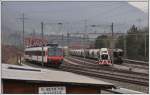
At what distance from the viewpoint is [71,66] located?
4602 mm

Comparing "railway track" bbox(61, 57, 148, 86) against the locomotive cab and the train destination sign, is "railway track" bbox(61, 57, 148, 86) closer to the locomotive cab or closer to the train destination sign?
the locomotive cab

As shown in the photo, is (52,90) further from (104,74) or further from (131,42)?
(104,74)

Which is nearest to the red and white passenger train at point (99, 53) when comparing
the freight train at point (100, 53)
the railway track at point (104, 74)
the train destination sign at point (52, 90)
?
the freight train at point (100, 53)

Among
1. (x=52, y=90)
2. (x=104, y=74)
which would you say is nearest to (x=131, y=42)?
(x=104, y=74)

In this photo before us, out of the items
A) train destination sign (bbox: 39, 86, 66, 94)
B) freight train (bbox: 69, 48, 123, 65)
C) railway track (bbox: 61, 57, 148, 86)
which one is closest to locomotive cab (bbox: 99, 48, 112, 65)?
freight train (bbox: 69, 48, 123, 65)

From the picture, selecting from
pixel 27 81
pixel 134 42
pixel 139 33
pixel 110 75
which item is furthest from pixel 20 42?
pixel 110 75

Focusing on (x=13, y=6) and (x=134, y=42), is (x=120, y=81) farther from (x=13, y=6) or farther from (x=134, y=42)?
(x=13, y=6)

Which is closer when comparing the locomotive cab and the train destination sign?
the train destination sign

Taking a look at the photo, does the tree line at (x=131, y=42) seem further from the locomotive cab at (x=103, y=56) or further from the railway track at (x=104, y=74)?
the railway track at (x=104, y=74)

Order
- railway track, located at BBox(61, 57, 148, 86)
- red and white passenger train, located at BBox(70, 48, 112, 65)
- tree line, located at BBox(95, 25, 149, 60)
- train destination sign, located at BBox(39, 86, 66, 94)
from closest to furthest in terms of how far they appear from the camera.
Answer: train destination sign, located at BBox(39, 86, 66, 94) < tree line, located at BBox(95, 25, 149, 60) < red and white passenger train, located at BBox(70, 48, 112, 65) < railway track, located at BBox(61, 57, 148, 86)

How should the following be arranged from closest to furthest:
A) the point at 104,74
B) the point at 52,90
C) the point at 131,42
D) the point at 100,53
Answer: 1. the point at 52,90
2. the point at 100,53
3. the point at 131,42
4. the point at 104,74

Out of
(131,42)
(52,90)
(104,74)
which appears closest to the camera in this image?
(52,90)

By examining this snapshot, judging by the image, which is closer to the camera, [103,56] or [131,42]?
[103,56]

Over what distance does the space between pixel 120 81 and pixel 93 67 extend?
2.37 m
